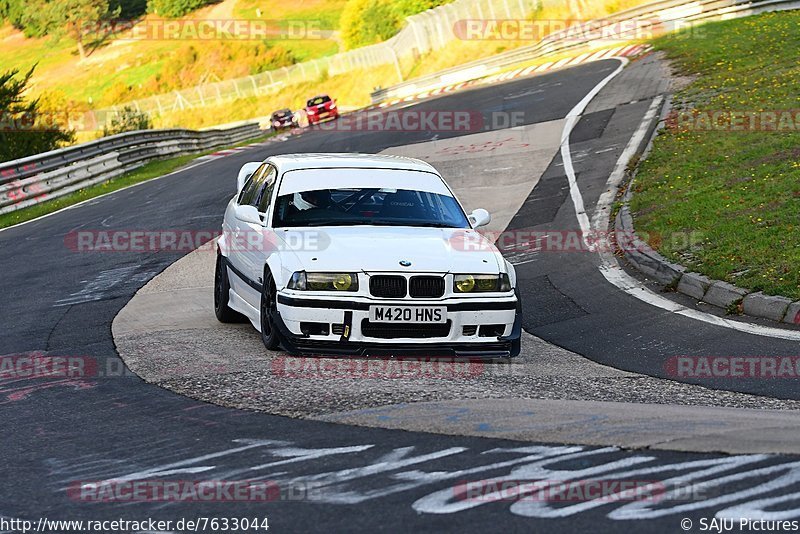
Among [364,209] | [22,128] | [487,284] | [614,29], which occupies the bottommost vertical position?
[487,284]

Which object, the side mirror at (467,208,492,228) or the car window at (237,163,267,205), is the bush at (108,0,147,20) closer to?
the car window at (237,163,267,205)

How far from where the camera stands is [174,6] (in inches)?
5344

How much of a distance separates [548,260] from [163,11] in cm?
13003

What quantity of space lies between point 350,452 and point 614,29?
150 feet

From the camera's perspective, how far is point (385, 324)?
8.74 m

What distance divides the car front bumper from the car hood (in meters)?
0.27

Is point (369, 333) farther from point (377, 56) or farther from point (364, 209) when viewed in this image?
point (377, 56)

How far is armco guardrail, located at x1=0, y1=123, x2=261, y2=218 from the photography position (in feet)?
81.4

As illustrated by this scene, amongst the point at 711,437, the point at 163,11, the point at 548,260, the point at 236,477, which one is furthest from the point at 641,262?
the point at 163,11

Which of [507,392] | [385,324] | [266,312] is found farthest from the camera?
[266,312]

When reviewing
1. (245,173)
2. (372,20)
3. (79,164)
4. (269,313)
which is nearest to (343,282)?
(269,313)

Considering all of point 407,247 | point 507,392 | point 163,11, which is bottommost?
point 507,392

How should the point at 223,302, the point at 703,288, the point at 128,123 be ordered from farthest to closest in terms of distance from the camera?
the point at 128,123 < the point at 703,288 < the point at 223,302

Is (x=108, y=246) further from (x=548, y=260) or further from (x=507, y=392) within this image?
(x=507, y=392)
